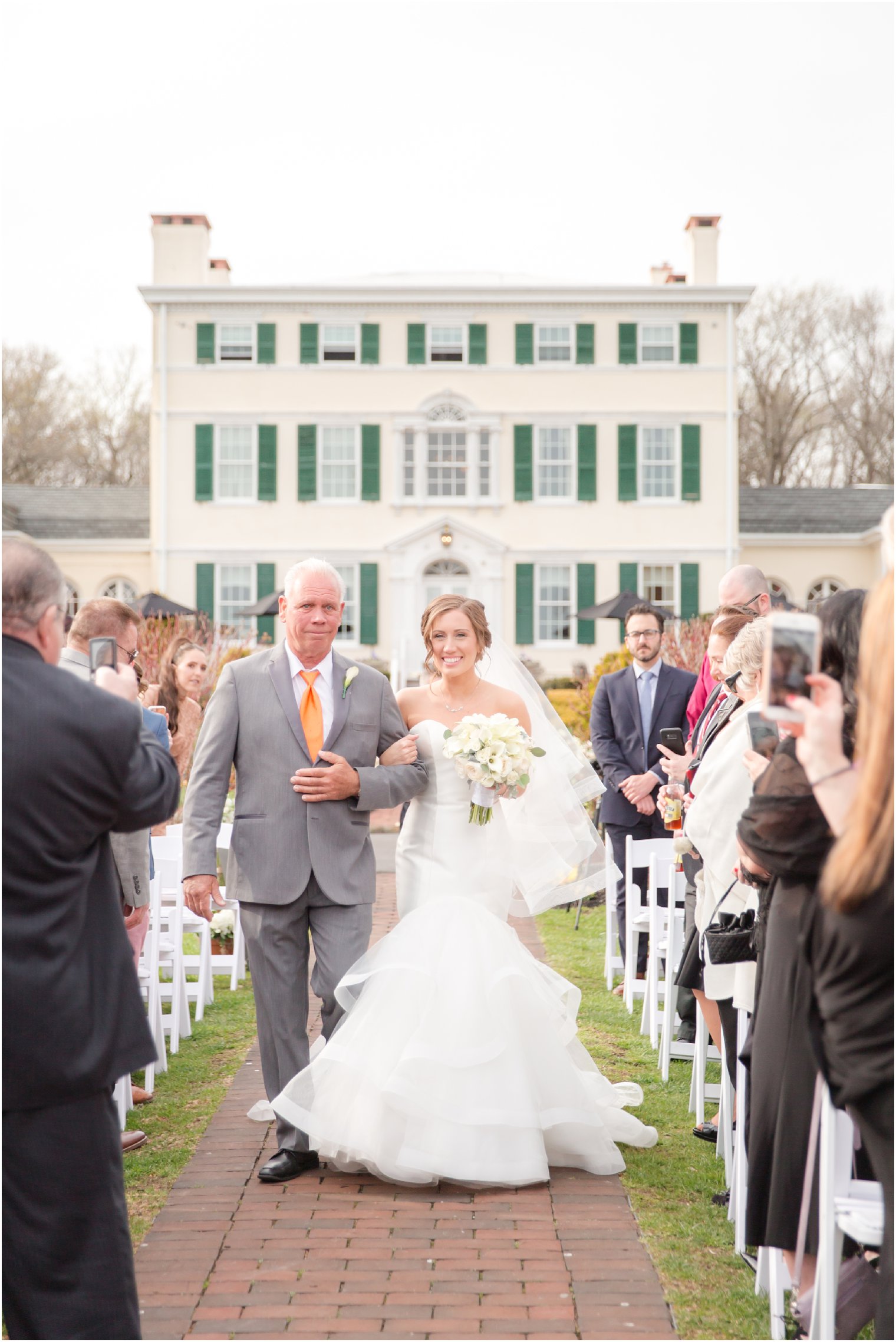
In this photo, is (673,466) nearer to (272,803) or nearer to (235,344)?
(235,344)

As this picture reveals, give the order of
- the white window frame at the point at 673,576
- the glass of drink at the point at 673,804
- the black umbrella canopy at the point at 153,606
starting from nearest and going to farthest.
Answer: the glass of drink at the point at 673,804 < the black umbrella canopy at the point at 153,606 < the white window frame at the point at 673,576

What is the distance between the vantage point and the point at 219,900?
5238 mm

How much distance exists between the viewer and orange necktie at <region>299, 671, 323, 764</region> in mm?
5117

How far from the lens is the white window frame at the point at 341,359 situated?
102 feet

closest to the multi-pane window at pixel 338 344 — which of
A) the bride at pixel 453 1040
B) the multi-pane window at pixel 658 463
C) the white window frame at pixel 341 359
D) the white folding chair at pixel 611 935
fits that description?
the white window frame at pixel 341 359

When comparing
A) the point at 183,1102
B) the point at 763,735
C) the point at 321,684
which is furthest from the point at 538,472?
the point at 763,735

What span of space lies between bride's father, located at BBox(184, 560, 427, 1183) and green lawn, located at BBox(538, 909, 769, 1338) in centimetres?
131

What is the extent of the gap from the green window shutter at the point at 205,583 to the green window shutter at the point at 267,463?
1.29 metres

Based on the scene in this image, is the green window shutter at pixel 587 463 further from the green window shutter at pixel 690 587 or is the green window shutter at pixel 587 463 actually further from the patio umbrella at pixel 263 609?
the patio umbrella at pixel 263 609

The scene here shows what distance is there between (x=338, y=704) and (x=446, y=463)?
2656 cm

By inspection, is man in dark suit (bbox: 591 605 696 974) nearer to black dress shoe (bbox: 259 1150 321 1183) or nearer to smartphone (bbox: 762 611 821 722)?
black dress shoe (bbox: 259 1150 321 1183)

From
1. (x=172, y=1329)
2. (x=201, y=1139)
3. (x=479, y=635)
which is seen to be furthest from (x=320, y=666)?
(x=172, y=1329)

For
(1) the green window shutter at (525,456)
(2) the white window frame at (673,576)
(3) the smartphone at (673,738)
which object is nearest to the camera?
(3) the smartphone at (673,738)

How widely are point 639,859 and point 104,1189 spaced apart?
5074 mm
